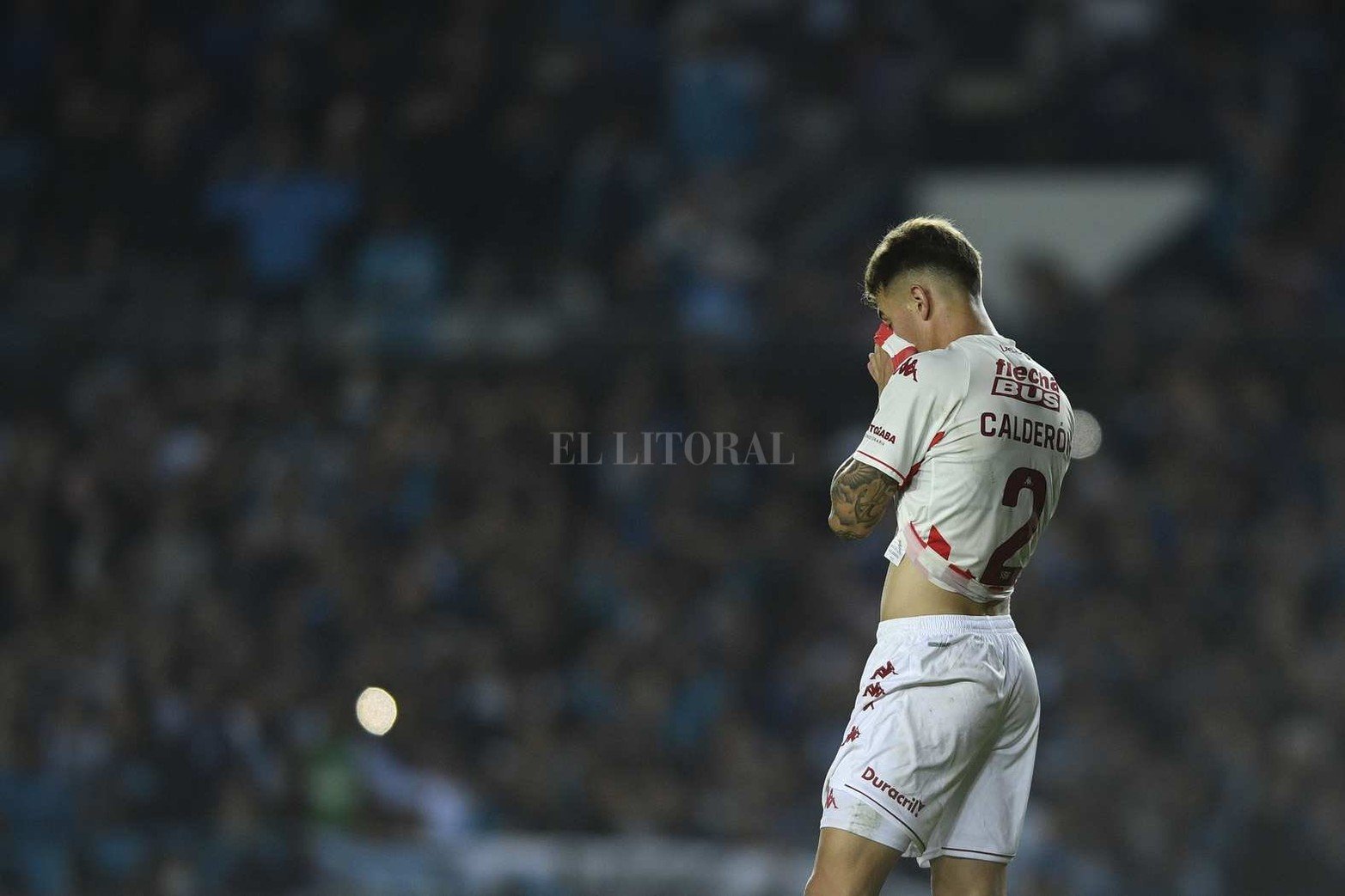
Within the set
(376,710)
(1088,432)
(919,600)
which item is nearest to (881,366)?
(919,600)

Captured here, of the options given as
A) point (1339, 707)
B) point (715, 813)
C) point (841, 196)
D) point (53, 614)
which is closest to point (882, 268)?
point (715, 813)

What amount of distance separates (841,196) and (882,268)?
19.7 feet

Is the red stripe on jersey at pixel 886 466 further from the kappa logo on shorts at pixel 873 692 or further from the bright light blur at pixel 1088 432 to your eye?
the bright light blur at pixel 1088 432

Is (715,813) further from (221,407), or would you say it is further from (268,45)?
(268,45)

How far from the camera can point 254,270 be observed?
1054 cm

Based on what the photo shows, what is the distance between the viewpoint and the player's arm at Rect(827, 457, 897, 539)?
401cm

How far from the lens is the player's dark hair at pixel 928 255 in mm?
4223

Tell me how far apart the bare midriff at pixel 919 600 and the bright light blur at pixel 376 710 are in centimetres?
511

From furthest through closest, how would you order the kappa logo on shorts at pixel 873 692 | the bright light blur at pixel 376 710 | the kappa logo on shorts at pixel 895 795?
the bright light blur at pixel 376 710
the kappa logo on shorts at pixel 873 692
the kappa logo on shorts at pixel 895 795

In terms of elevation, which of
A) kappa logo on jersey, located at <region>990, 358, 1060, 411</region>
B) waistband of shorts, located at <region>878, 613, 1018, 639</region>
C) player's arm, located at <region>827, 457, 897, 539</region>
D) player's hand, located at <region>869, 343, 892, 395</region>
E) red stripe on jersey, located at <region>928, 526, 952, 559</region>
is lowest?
waistband of shorts, located at <region>878, 613, 1018, 639</region>

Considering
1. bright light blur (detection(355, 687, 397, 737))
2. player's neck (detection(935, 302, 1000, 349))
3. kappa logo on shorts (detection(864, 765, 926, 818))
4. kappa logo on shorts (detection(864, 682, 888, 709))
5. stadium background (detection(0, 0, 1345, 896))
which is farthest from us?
bright light blur (detection(355, 687, 397, 737))

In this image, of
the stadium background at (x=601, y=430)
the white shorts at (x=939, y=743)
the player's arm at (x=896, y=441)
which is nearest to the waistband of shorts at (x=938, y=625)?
the white shorts at (x=939, y=743)

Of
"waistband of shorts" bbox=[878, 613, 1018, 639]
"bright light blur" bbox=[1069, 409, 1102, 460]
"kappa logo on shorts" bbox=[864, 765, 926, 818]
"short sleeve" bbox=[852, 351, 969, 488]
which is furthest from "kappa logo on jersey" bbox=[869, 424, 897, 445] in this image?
"bright light blur" bbox=[1069, 409, 1102, 460]

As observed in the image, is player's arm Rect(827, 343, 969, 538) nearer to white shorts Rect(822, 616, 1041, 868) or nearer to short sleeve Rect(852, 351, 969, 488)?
short sleeve Rect(852, 351, 969, 488)
